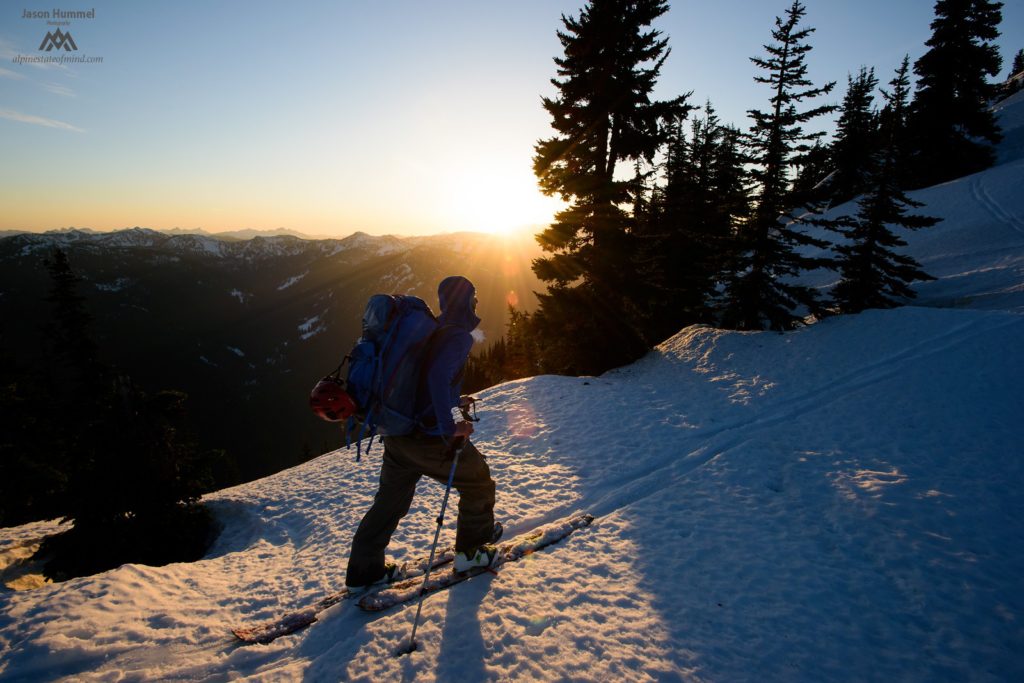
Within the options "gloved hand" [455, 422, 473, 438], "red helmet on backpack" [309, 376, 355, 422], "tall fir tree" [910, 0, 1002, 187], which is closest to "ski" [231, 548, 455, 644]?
"gloved hand" [455, 422, 473, 438]

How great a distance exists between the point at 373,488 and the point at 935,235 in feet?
106

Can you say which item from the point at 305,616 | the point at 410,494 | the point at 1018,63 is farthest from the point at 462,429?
the point at 1018,63

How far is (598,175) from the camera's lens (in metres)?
16.2

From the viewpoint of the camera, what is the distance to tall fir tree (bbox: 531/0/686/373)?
1488 cm

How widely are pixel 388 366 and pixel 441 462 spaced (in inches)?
47.6

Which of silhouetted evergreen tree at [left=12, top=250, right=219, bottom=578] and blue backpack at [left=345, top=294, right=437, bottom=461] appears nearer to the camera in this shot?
blue backpack at [left=345, top=294, right=437, bottom=461]

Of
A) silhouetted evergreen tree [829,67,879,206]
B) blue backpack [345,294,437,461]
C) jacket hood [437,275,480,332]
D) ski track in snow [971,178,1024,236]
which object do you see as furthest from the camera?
silhouetted evergreen tree [829,67,879,206]

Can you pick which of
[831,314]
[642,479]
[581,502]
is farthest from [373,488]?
[831,314]

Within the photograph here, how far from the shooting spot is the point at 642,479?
741cm

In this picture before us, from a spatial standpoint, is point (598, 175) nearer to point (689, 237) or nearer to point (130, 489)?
point (689, 237)

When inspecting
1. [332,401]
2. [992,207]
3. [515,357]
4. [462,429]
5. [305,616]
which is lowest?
[515,357]

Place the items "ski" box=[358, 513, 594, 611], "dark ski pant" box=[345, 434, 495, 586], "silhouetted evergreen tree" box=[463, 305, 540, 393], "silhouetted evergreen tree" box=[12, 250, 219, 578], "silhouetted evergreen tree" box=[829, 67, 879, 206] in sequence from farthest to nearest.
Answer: "silhouetted evergreen tree" box=[829, 67, 879, 206]
"silhouetted evergreen tree" box=[463, 305, 540, 393]
"silhouetted evergreen tree" box=[12, 250, 219, 578]
"ski" box=[358, 513, 594, 611]
"dark ski pant" box=[345, 434, 495, 586]

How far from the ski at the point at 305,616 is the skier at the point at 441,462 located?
0.28 m

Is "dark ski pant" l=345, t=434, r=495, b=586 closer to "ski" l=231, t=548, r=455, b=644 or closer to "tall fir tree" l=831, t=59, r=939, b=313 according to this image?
"ski" l=231, t=548, r=455, b=644
